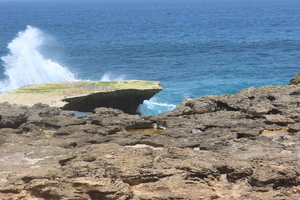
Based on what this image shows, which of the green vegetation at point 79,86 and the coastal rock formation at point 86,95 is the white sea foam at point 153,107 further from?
the green vegetation at point 79,86

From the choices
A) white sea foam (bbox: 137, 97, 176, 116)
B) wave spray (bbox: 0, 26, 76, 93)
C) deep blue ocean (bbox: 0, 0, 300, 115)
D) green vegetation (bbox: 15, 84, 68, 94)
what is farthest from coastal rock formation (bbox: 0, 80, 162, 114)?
wave spray (bbox: 0, 26, 76, 93)

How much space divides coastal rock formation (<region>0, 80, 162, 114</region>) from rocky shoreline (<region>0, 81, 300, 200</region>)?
25.7ft

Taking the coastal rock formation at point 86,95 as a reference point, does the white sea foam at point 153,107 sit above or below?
below

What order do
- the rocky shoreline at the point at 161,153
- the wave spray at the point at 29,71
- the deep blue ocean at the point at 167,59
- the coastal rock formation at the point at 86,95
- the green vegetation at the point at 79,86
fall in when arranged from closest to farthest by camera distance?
the rocky shoreline at the point at 161,153
the coastal rock formation at the point at 86,95
the green vegetation at the point at 79,86
the deep blue ocean at the point at 167,59
the wave spray at the point at 29,71

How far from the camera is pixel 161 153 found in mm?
9148

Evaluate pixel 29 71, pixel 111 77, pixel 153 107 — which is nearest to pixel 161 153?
pixel 153 107

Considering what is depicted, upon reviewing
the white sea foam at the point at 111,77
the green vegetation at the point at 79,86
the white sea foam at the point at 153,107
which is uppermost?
the white sea foam at the point at 111,77

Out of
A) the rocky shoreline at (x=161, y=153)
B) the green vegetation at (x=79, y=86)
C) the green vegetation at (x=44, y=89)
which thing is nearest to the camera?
the rocky shoreline at (x=161, y=153)

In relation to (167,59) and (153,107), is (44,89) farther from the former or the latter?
(167,59)

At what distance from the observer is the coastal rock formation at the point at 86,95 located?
74.4 ft

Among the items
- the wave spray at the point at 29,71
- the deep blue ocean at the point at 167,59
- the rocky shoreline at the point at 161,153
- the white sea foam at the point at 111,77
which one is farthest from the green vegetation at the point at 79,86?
the white sea foam at the point at 111,77

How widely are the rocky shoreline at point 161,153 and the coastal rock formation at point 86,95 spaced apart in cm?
785

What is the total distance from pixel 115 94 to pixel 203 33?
1970 inches

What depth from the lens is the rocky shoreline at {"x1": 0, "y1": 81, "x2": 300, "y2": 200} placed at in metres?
7.43
